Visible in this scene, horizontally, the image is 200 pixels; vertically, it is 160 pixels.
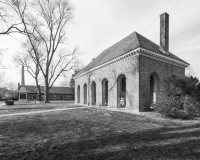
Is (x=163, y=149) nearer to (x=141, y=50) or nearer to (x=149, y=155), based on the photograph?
(x=149, y=155)

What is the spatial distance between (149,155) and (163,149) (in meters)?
0.65

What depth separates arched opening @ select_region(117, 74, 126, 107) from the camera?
12.9m

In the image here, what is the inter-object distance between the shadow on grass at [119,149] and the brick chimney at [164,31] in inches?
463

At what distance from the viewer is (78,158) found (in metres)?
3.08

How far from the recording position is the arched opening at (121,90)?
12938 millimetres

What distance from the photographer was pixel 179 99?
318 inches

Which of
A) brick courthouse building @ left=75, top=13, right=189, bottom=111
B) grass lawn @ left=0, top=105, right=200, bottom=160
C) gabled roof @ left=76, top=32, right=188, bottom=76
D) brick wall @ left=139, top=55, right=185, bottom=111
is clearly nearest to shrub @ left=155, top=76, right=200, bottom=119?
brick courthouse building @ left=75, top=13, right=189, bottom=111

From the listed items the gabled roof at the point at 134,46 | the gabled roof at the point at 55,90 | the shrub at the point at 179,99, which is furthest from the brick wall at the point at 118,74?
the gabled roof at the point at 55,90

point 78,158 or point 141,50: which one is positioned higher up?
point 141,50

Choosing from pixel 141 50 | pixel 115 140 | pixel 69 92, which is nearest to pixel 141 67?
pixel 141 50

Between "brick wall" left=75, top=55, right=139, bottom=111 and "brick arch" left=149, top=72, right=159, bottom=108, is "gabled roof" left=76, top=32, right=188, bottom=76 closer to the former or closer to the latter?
"brick wall" left=75, top=55, right=139, bottom=111

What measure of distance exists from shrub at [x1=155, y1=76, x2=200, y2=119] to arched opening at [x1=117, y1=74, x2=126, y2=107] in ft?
15.8

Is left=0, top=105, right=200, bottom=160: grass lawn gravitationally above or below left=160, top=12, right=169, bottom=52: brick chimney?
below

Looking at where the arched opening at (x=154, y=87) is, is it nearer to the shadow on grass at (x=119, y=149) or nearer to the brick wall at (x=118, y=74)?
the brick wall at (x=118, y=74)
